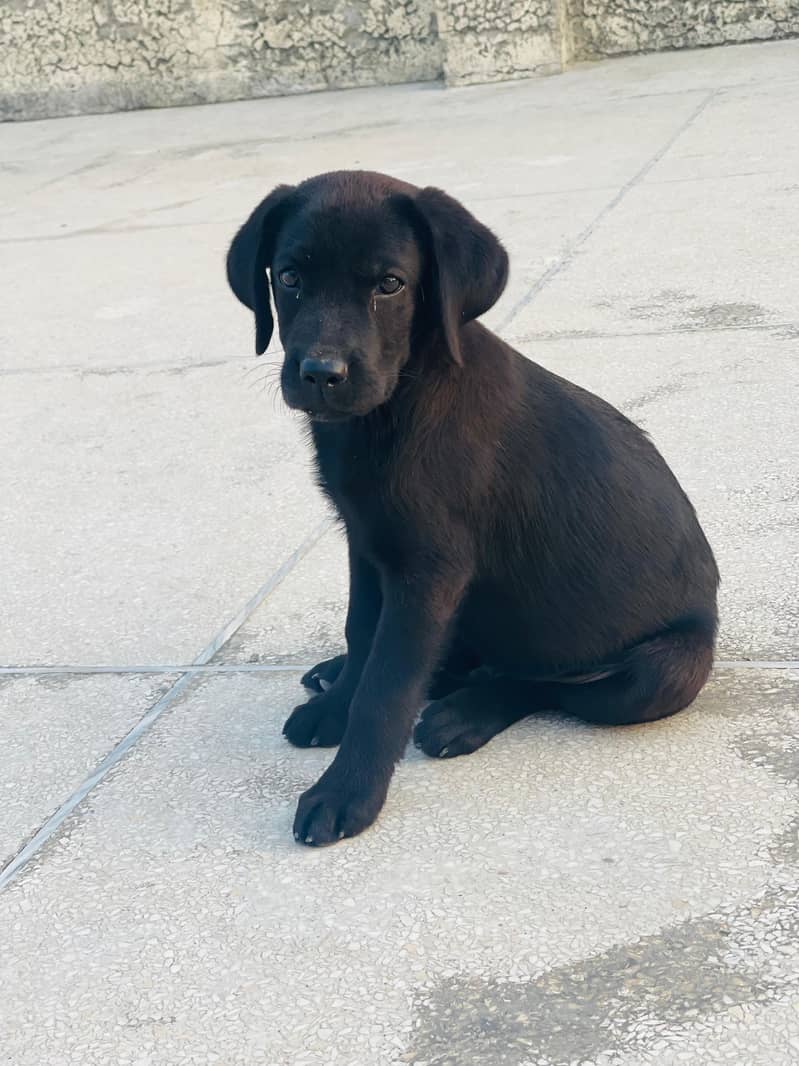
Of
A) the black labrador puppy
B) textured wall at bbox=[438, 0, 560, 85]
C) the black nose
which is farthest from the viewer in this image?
textured wall at bbox=[438, 0, 560, 85]

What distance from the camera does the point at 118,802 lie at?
2.77m

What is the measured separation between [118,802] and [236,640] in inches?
28.6

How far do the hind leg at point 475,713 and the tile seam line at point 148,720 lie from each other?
0.60 meters

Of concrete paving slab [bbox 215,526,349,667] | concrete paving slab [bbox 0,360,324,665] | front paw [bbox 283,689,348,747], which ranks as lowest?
concrete paving slab [bbox 0,360,324,665]

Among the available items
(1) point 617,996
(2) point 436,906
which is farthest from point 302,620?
(1) point 617,996

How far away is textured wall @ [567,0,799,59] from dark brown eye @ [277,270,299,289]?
9758 millimetres

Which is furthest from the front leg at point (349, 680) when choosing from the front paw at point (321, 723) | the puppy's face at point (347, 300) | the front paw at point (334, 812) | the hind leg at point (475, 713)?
the puppy's face at point (347, 300)

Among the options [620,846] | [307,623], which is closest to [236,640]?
[307,623]

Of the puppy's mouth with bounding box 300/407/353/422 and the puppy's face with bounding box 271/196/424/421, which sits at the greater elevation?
the puppy's face with bounding box 271/196/424/421

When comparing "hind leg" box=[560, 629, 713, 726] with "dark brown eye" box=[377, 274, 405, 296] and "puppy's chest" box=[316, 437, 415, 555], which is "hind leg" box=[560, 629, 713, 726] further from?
"dark brown eye" box=[377, 274, 405, 296]

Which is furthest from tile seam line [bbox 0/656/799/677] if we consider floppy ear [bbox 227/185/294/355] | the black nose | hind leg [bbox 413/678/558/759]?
the black nose

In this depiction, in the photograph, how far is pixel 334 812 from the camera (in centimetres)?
254

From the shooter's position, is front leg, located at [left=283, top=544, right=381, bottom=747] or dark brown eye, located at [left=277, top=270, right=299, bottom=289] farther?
front leg, located at [left=283, top=544, right=381, bottom=747]

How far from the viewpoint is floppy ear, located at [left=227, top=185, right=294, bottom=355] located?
275cm
